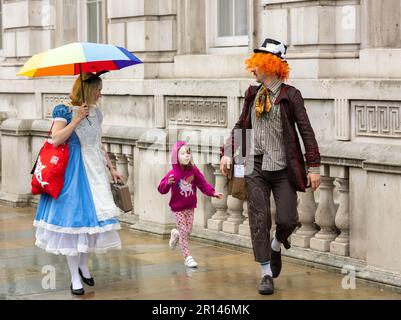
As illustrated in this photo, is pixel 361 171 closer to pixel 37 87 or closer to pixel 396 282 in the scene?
pixel 396 282

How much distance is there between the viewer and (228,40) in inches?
487

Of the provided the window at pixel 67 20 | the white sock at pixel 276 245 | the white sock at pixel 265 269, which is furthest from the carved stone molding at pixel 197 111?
the window at pixel 67 20

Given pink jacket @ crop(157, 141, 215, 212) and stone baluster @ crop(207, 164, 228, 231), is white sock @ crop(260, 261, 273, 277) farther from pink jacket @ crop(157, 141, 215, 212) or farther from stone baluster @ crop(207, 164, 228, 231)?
stone baluster @ crop(207, 164, 228, 231)

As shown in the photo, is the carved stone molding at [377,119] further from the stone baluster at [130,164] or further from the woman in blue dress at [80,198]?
the stone baluster at [130,164]

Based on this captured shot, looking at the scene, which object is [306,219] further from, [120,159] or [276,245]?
[120,159]

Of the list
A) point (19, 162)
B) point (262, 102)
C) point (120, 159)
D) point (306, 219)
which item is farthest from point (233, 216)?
point (19, 162)

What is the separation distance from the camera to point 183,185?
34.1 feet

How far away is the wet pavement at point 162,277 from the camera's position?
9.15m

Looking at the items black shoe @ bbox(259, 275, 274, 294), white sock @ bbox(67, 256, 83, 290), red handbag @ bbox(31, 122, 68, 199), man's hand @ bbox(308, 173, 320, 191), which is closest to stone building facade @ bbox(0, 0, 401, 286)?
man's hand @ bbox(308, 173, 320, 191)

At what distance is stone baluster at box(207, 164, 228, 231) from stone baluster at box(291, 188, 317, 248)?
54.2 inches

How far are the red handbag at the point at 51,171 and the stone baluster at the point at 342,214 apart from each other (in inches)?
99.4

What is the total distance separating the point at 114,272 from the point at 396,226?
2.80 metres

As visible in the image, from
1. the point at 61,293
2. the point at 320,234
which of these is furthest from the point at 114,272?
the point at 320,234

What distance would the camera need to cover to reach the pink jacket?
10344 mm
